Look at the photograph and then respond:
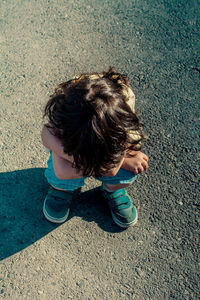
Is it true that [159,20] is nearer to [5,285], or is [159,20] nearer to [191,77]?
[191,77]

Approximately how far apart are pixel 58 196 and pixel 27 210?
0.25 m

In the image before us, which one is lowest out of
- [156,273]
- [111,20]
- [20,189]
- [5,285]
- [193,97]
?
[5,285]

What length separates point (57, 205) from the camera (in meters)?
1.98

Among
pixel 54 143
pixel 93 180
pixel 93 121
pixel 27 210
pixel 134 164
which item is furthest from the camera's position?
pixel 93 180

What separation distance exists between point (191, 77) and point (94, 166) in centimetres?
160

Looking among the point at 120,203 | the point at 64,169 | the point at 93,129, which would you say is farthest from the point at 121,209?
the point at 93,129

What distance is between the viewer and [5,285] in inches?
72.4

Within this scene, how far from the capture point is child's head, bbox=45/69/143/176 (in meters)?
1.37

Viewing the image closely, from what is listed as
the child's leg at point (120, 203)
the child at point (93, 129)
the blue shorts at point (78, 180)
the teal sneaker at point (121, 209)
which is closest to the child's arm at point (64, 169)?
the child at point (93, 129)

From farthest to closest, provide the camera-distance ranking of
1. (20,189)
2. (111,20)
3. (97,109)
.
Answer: (111,20) → (20,189) → (97,109)

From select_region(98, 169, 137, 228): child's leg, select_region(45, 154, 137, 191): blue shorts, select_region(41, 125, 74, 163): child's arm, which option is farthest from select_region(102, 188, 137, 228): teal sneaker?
select_region(41, 125, 74, 163): child's arm

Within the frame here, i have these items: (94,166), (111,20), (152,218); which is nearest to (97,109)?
(94,166)

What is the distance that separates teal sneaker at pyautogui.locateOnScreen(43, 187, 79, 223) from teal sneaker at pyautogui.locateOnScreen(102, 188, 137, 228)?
0.92ft

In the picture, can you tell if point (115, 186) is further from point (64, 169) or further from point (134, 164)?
point (64, 169)
